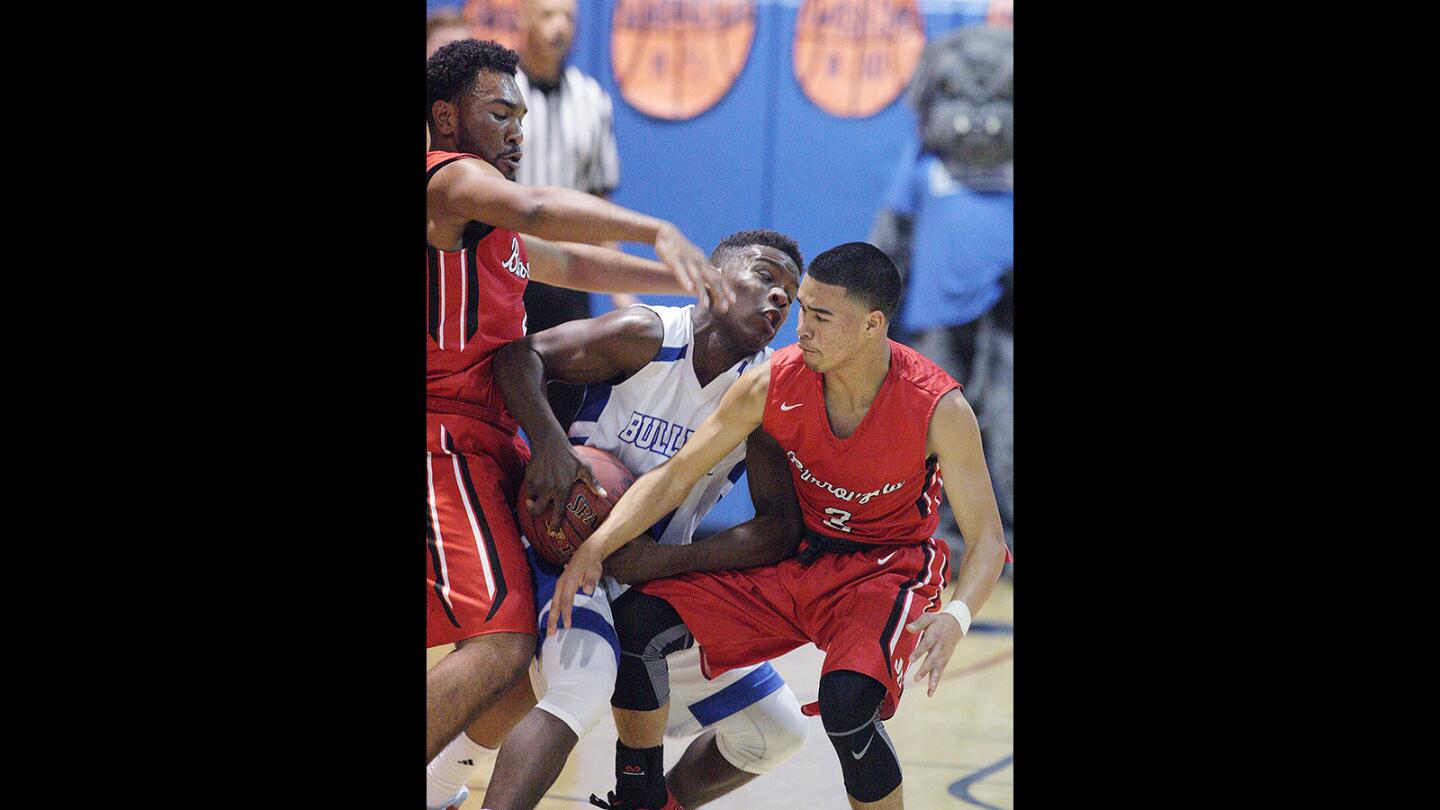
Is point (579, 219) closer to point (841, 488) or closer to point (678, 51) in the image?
point (678, 51)

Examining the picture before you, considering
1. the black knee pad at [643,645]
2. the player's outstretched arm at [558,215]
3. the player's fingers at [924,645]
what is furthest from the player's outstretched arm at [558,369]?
the player's fingers at [924,645]

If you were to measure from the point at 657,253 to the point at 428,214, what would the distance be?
66 cm

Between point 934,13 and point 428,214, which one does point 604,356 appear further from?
point 934,13

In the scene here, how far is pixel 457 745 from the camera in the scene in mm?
4254

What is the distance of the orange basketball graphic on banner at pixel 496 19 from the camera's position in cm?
426

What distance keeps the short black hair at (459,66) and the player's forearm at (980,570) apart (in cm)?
180

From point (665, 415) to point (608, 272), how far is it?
0.43 meters

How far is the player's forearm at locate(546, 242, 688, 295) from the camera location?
4.18 m

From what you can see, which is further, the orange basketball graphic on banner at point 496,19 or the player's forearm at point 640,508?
the orange basketball graphic on banner at point 496,19

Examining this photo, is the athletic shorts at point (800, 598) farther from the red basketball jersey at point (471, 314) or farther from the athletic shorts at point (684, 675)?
the red basketball jersey at point (471, 314)

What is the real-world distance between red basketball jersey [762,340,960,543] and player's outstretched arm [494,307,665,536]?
0.39 m

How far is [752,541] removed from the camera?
4145mm

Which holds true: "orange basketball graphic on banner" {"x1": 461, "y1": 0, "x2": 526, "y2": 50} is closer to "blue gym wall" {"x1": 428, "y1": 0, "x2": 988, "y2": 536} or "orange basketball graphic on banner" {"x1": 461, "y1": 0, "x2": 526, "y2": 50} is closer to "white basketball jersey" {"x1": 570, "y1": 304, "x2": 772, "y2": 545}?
"blue gym wall" {"x1": 428, "y1": 0, "x2": 988, "y2": 536}

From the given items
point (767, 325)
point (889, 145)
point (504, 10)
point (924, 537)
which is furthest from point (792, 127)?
point (924, 537)
